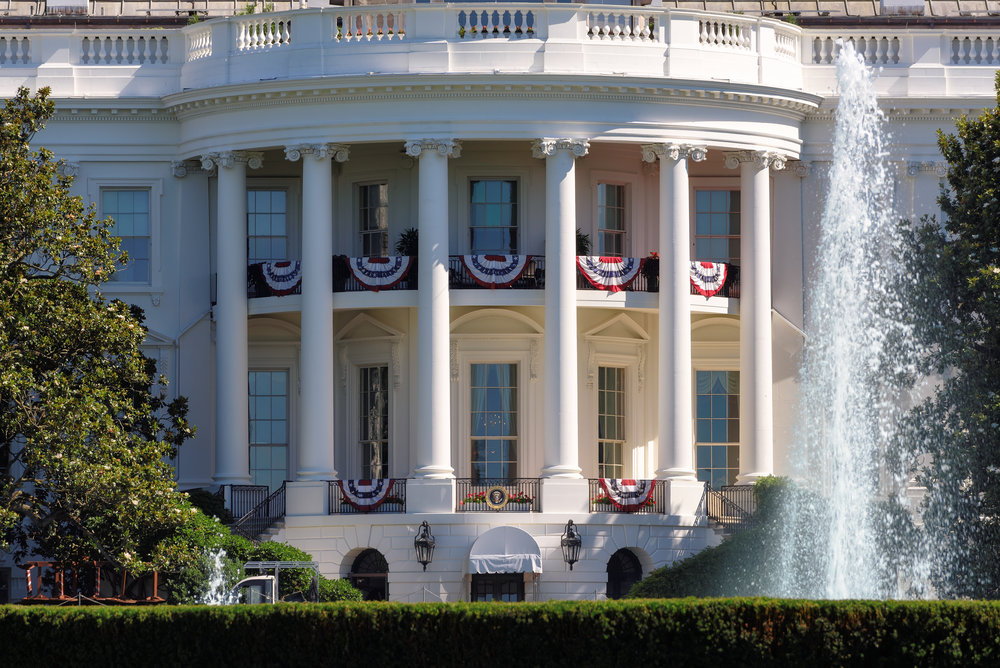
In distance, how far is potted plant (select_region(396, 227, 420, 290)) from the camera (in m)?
48.7

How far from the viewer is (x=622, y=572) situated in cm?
4697

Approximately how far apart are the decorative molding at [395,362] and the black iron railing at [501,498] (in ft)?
12.7

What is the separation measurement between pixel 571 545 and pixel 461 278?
656 cm

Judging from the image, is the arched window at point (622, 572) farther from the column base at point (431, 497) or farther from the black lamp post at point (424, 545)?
the black lamp post at point (424, 545)

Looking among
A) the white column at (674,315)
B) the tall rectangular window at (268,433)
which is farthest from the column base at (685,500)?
the tall rectangular window at (268,433)

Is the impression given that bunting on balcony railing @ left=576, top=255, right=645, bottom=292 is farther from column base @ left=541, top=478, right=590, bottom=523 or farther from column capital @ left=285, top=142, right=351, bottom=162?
column capital @ left=285, top=142, right=351, bottom=162

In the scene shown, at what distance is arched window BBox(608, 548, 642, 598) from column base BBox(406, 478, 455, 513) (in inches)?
141

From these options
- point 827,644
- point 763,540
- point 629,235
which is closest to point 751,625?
point 827,644

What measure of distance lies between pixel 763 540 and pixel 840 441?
97.9 inches

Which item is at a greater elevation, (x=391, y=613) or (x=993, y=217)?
(x=993, y=217)

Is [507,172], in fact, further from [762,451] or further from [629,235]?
[762,451]

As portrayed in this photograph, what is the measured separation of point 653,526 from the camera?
46594mm

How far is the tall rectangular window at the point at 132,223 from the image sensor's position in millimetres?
50844

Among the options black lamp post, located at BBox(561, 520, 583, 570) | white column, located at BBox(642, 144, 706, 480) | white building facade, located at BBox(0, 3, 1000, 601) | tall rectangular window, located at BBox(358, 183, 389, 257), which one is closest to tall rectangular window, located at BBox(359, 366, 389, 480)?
white building facade, located at BBox(0, 3, 1000, 601)
